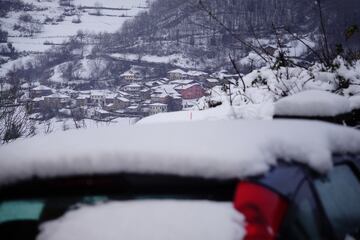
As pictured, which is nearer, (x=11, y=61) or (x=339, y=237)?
(x=339, y=237)

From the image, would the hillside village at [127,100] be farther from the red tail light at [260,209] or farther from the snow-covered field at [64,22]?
the snow-covered field at [64,22]

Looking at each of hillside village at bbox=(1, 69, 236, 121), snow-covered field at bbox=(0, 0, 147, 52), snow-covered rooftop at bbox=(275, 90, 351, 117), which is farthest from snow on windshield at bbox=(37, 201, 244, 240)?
snow-covered field at bbox=(0, 0, 147, 52)

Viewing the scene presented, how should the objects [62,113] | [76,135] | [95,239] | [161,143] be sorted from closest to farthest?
A: [95,239] → [161,143] → [76,135] → [62,113]

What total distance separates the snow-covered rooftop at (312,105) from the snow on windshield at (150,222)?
1577mm

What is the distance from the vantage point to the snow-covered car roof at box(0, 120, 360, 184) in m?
1.15

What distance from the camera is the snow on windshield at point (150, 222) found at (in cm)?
104

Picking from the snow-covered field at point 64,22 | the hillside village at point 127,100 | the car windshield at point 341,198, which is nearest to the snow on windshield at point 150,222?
the car windshield at point 341,198

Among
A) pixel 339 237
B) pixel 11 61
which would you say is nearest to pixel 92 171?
pixel 339 237

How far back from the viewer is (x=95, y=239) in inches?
42.8

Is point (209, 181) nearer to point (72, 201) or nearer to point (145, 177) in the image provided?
point (145, 177)

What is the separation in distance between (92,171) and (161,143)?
0.26m

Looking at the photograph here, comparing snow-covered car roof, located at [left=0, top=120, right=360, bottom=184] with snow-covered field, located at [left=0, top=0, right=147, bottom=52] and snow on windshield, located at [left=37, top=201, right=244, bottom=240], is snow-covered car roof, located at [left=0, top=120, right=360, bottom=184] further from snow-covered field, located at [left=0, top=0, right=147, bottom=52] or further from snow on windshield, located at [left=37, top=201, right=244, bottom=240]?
snow-covered field, located at [left=0, top=0, right=147, bottom=52]

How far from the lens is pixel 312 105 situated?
96.0 inches

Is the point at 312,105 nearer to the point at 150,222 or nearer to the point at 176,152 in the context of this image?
the point at 176,152
